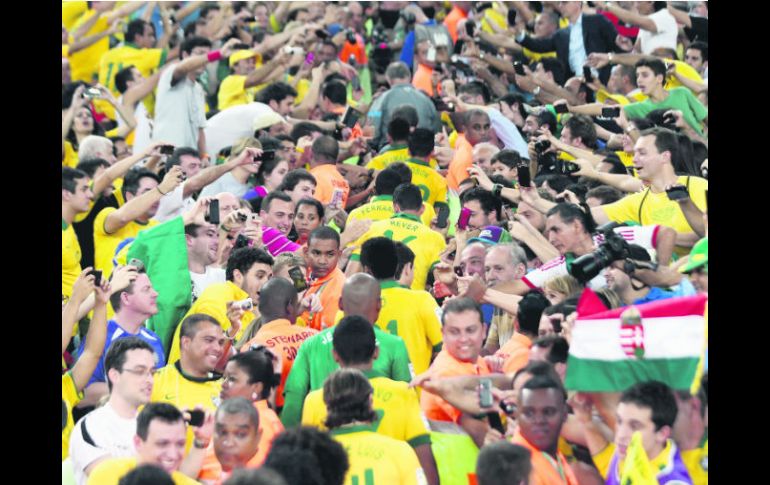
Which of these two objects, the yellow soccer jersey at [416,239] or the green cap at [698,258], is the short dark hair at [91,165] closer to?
the yellow soccer jersey at [416,239]

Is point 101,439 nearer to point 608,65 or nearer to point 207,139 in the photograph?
point 207,139

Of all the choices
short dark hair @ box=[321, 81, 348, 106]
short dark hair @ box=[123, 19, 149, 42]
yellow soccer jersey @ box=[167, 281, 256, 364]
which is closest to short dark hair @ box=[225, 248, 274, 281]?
yellow soccer jersey @ box=[167, 281, 256, 364]

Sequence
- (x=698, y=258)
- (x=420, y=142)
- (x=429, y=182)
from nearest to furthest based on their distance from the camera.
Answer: (x=698, y=258) < (x=429, y=182) < (x=420, y=142)

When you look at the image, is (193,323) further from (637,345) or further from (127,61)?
(127,61)

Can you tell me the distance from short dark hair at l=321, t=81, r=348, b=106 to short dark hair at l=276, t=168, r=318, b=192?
3813 millimetres

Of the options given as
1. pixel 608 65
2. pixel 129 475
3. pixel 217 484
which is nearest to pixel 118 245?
pixel 217 484

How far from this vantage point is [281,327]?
7.40m

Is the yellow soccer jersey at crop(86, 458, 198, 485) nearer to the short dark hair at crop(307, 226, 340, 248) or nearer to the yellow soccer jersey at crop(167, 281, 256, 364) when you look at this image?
the yellow soccer jersey at crop(167, 281, 256, 364)

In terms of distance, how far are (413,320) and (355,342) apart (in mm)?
1202

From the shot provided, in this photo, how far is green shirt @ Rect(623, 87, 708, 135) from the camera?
38.1 feet

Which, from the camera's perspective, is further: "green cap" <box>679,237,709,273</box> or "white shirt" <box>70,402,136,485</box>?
"green cap" <box>679,237,709,273</box>

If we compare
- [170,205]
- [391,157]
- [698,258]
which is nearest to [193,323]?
[698,258]

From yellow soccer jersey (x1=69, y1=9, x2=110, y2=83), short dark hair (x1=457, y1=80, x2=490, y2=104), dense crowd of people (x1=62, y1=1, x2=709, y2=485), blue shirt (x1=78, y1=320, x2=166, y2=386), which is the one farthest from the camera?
yellow soccer jersey (x1=69, y1=9, x2=110, y2=83)
